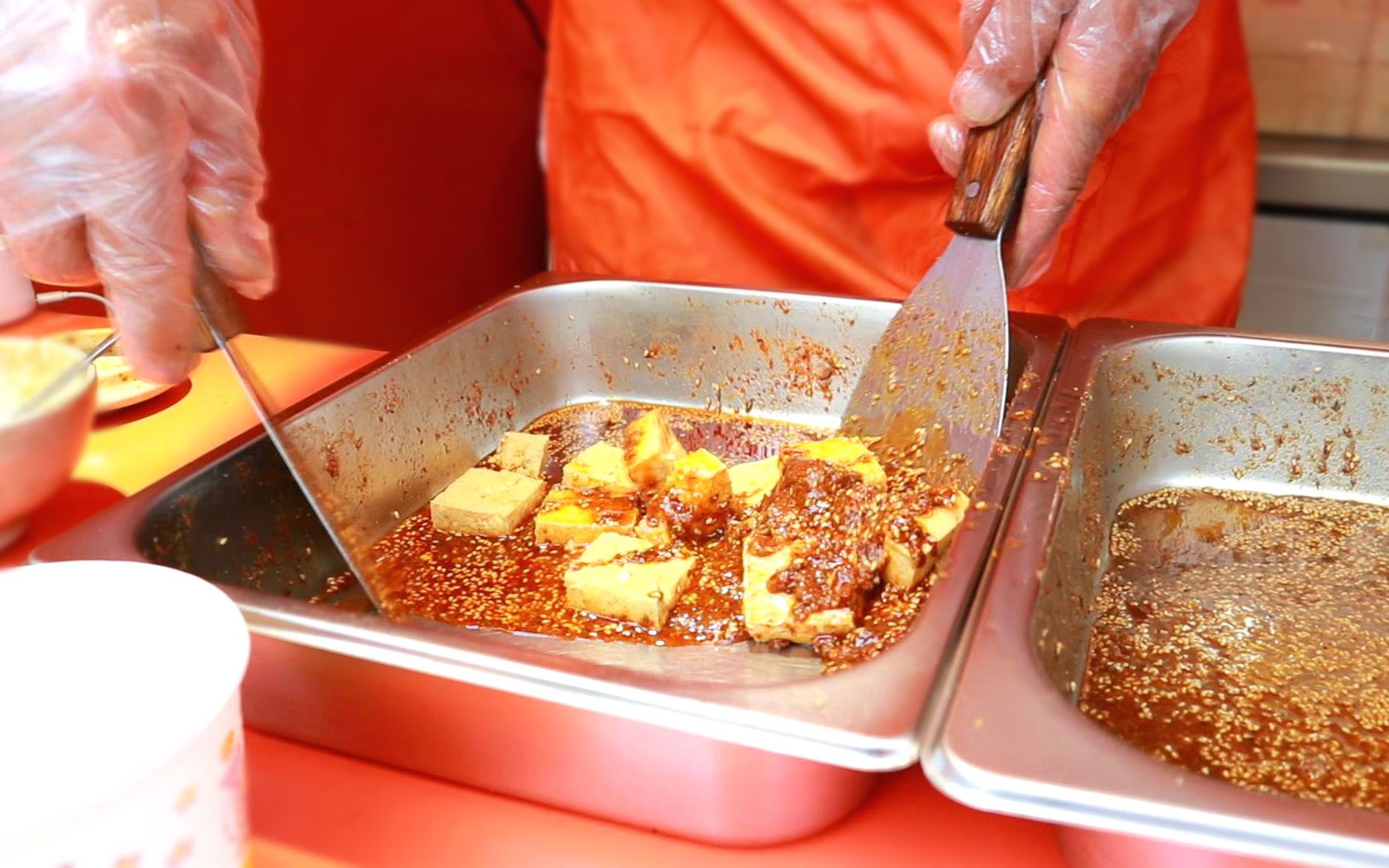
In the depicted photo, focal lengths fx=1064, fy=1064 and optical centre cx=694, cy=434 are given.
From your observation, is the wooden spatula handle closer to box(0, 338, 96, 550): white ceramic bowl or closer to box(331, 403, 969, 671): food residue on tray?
box(331, 403, 969, 671): food residue on tray

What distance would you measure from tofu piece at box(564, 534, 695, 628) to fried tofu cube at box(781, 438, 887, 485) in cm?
18

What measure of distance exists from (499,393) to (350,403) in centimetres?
25

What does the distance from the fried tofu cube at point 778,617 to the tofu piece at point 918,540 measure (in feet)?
0.26

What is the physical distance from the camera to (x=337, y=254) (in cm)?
196

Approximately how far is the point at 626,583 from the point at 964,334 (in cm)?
46

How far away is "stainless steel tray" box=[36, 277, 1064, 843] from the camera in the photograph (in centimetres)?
67

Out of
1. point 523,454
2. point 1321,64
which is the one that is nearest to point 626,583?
point 523,454

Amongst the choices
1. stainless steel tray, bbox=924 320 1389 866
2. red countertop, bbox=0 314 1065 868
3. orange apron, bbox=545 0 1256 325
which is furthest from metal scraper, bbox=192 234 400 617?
orange apron, bbox=545 0 1256 325

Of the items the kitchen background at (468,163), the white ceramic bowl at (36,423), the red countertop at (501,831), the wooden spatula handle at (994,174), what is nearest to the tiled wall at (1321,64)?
the kitchen background at (468,163)

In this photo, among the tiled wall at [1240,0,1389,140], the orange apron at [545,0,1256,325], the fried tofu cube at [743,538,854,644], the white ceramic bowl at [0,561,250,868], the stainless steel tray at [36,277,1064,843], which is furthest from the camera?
the tiled wall at [1240,0,1389,140]

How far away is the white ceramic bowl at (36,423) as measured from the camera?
0.78 metres

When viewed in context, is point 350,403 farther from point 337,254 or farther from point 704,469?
point 337,254

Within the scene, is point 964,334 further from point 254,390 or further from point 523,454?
point 254,390

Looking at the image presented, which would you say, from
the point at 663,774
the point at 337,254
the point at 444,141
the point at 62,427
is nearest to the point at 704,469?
the point at 663,774
